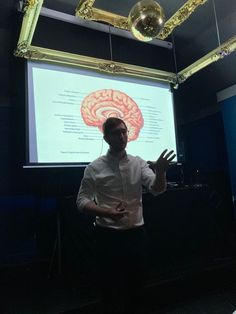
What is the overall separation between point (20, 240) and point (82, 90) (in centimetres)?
162

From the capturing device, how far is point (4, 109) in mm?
3107

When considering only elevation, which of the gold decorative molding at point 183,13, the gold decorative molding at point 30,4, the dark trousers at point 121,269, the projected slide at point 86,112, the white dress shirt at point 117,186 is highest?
the gold decorative molding at point 183,13

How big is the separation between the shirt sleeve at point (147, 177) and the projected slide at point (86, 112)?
107cm

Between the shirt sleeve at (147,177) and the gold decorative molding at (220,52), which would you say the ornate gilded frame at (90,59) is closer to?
the gold decorative molding at (220,52)

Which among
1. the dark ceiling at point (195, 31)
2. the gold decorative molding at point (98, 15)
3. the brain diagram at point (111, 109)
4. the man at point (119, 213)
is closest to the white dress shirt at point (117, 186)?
the man at point (119, 213)

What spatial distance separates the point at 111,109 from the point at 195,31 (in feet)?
4.89

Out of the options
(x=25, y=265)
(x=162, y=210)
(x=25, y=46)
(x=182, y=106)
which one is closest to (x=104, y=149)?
(x=162, y=210)

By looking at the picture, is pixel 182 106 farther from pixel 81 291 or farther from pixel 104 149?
pixel 81 291

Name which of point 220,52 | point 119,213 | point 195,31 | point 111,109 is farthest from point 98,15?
point 119,213

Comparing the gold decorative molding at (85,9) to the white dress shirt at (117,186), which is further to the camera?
the gold decorative molding at (85,9)

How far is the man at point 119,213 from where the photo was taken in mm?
1388

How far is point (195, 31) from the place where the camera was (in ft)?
10.7

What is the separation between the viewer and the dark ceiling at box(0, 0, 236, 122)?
2.71m

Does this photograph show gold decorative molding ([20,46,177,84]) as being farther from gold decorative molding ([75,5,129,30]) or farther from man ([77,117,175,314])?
man ([77,117,175,314])
